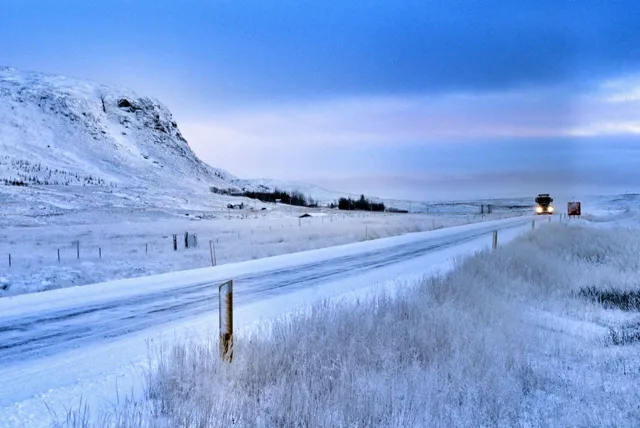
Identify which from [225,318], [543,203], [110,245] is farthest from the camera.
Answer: [543,203]

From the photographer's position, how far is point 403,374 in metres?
5.64

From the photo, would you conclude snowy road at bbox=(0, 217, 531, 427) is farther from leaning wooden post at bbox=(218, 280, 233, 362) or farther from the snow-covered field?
leaning wooden post at bbox=(218, 280, 233, 362)

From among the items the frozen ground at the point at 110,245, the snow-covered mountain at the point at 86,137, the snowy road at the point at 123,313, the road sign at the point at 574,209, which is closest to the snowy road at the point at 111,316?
the snowy road at the point at 123,313

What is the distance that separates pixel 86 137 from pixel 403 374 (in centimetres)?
14102

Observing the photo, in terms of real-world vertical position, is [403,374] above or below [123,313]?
above

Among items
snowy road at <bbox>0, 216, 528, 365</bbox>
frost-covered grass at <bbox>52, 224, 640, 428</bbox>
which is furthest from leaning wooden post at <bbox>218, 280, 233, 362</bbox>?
snowy road at <bbox>0, 216, 528, 365</bbox>

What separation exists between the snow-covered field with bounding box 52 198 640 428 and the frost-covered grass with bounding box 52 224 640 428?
0.06 ft

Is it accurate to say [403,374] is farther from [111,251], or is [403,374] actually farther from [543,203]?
[543,203]

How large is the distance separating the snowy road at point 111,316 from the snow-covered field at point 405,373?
80 centimetres

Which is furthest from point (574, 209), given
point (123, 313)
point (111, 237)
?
point (123, 313)

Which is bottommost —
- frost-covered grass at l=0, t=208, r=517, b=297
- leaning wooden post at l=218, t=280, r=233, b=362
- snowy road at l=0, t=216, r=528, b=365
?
A: frost-covered grass at l=0, t=208, r=517, b=297

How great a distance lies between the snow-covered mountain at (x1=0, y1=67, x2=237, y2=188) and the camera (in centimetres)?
9869

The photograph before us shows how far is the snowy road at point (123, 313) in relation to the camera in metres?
7.21

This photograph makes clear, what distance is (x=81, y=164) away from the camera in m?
110
